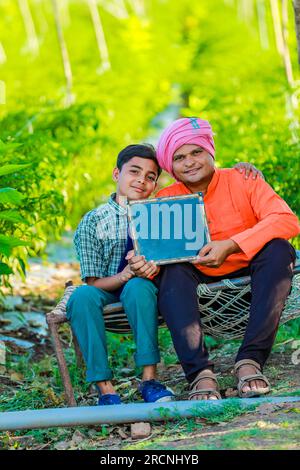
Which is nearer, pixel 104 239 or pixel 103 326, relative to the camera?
pixel 103 326

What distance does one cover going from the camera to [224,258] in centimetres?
457

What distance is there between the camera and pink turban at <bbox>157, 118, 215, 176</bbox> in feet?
15.6

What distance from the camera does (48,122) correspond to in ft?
25.0

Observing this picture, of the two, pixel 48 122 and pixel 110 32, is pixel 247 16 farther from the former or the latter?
pixel 48 122

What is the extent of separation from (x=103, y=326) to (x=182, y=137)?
973 mm

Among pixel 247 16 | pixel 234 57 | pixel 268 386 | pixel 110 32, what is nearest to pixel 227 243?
pixel 268 386

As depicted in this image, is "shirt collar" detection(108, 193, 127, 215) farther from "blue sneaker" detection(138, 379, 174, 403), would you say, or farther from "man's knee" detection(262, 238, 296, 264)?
"blue sneaker" detection(138, 379, 174, 403)

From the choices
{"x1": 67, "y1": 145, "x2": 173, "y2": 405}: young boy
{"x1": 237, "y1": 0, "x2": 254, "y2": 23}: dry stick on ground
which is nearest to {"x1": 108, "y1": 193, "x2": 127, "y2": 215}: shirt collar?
{"x1": 67, "y1": 145, "x2": 173, "y2": 405}: young boy

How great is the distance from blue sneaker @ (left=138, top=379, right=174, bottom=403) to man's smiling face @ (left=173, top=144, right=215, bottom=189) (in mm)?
993

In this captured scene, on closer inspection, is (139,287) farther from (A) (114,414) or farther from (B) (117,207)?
(A) (114,414)

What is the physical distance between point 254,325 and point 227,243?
41cm

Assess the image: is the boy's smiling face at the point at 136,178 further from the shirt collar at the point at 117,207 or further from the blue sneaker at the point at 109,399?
the blue sneaker at the point at 109,399

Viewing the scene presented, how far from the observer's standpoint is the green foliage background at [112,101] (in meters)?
6.18

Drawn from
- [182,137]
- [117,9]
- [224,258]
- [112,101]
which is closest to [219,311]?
[224,258]
